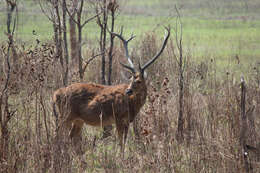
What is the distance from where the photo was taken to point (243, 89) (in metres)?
4.24

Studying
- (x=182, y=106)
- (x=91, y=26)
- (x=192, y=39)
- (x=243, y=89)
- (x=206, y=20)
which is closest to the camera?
(x=243, y=89)

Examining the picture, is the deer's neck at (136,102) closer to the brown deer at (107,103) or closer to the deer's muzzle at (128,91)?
the brown deer at (107,103)

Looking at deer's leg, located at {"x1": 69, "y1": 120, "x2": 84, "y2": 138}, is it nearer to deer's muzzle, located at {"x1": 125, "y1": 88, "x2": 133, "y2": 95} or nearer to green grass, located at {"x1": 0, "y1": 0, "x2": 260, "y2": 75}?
deer's muzzle, located at {"x1": 125, "y1": 88, "x2": 133, "y2": 95}

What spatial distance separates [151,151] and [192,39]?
14.8m

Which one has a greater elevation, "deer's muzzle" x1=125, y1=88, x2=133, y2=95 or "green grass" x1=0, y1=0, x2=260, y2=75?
"green grass" x1=0, y1=0, x2=260, y2=75

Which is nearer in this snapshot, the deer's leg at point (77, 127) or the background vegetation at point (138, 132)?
the background vegetation at point (138, 132)

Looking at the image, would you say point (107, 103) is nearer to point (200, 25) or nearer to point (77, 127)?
point (77, 127)

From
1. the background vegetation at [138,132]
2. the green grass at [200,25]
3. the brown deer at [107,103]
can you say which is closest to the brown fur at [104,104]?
the brown deer at [107,103]

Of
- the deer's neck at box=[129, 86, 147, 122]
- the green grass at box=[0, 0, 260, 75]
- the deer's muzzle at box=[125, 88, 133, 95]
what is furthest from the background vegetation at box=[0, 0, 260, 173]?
the green grass at box=[0, 0, 260, 75]

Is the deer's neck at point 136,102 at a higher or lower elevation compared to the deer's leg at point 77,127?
higher

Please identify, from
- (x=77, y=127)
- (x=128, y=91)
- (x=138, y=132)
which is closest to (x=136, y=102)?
(x=128, y=91)

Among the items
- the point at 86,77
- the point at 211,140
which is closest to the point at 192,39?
the point at 86,77

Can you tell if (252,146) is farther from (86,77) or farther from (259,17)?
(259,17)

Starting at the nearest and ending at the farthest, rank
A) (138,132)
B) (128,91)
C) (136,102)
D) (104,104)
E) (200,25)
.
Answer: (128,91), (104,104), (136,102), (138,132), (200,25)
